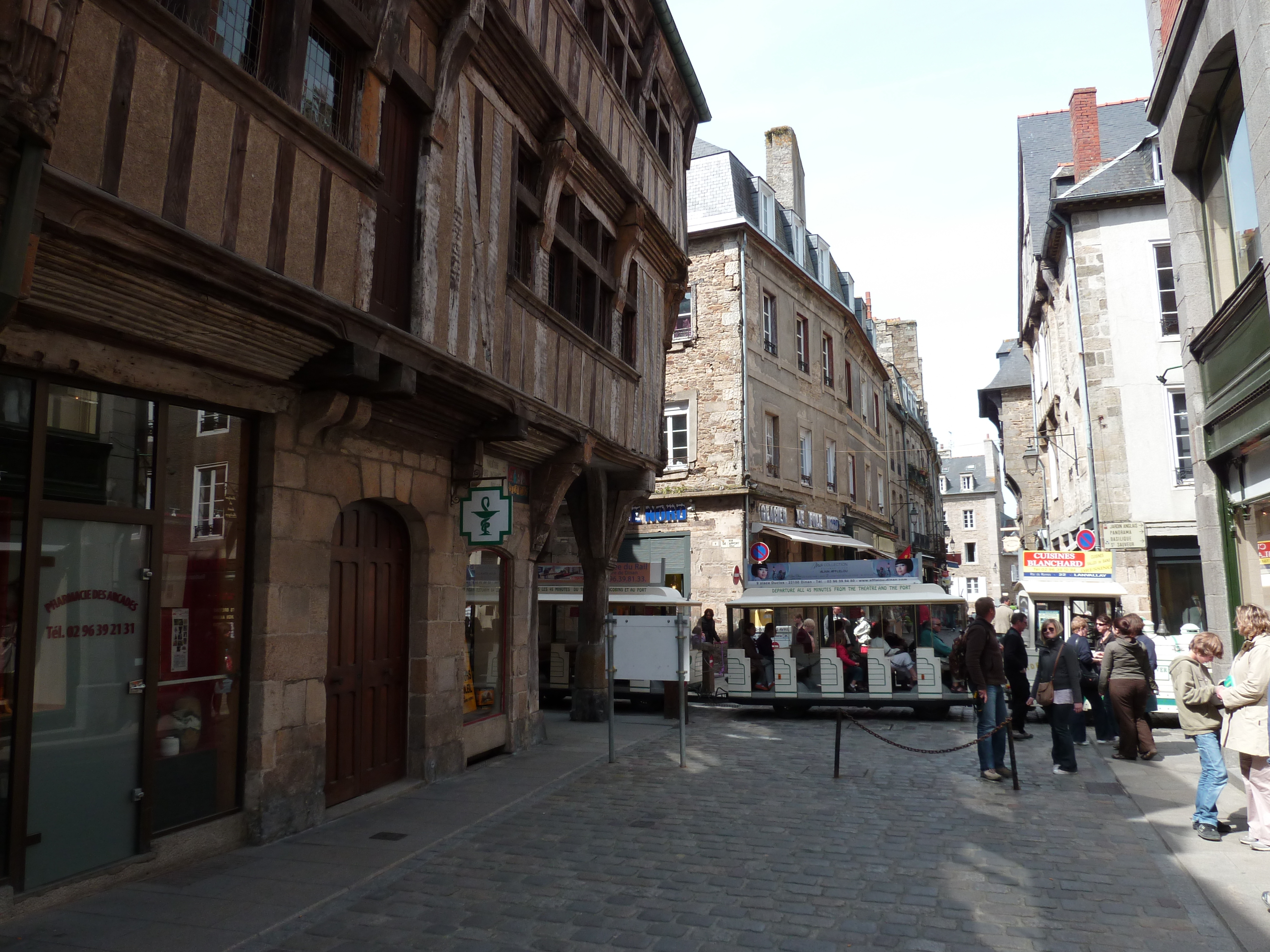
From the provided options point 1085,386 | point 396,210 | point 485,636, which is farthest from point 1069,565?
point 396,210

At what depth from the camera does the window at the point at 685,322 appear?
2041cm

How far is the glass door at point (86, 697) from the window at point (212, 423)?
2.45ft

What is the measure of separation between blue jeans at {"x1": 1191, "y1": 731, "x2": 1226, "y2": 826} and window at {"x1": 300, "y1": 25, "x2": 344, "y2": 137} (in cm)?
689

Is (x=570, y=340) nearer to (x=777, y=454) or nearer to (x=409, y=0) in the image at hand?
(x=409, y=0)

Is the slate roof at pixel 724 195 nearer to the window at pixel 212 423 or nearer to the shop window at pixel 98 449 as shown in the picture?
the window at pixel 212 423

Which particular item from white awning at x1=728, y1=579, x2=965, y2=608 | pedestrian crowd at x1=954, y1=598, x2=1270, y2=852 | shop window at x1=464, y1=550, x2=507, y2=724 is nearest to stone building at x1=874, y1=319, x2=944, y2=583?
white awning at x1=728, y1=579, x2=965, y2=608

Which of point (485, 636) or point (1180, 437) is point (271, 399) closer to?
point (485, 636)

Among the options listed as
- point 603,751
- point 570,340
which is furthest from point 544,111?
point 603,751

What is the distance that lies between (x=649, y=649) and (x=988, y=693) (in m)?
3.14

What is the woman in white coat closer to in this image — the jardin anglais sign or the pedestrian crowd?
the pedestrian crowd

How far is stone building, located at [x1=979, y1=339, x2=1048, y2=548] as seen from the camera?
35156 millimetres

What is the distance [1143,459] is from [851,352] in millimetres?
10428

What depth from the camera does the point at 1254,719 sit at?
540cm

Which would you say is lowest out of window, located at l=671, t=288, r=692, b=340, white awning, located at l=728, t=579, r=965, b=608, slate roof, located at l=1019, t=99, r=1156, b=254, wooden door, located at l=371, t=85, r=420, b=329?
white awning, located at l=728, t=579, r=965, b=608
